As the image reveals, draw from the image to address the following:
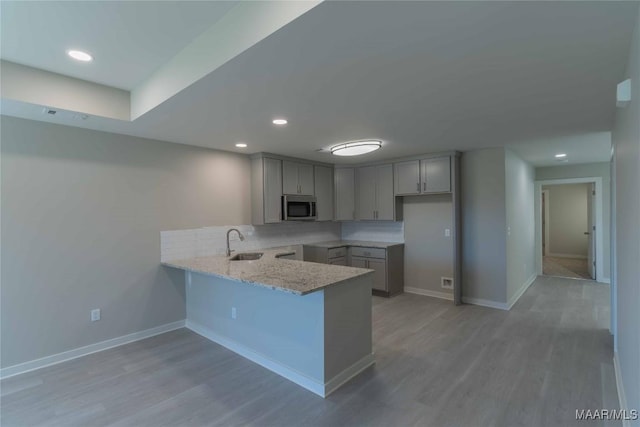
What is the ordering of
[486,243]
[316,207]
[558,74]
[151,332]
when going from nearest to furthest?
[558,74] < [151,332] < [486,243] < [316,207]

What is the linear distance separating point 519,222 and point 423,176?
1910 mm

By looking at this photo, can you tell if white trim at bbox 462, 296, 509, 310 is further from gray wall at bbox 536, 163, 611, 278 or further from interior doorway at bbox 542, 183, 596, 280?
interior doorway at bbox 542, 183, 596, 280

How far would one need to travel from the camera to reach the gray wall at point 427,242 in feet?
16.8

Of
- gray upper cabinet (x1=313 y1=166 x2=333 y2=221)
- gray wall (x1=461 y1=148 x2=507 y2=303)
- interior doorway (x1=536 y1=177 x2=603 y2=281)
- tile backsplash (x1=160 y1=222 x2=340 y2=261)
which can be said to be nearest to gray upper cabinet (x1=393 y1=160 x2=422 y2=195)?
gray wall (x1=461 y1=148 x2=507 y2=303)

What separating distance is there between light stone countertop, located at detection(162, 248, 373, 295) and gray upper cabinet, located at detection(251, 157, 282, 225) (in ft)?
3.60

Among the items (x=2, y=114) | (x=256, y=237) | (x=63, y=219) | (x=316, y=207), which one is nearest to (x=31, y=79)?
(x=2, y=114)

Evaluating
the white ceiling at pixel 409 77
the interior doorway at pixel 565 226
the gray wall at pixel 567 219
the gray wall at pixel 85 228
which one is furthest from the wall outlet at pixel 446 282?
the gray wall at pixel 567 219

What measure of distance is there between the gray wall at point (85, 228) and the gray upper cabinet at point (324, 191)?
6.61ft

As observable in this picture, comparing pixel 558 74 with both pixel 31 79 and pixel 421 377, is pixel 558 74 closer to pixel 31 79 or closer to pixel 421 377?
pixel 421 377

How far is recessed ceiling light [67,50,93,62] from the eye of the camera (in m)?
2.26

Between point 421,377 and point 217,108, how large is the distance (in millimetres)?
2945

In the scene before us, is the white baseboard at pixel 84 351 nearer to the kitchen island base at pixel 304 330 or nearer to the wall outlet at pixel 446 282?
the kitchen island base at pixel 304 330

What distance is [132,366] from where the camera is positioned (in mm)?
3006

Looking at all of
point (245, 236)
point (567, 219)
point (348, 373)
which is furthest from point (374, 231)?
point (567, 219)
